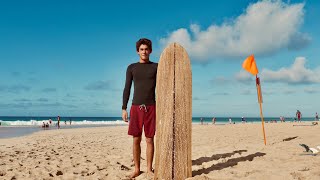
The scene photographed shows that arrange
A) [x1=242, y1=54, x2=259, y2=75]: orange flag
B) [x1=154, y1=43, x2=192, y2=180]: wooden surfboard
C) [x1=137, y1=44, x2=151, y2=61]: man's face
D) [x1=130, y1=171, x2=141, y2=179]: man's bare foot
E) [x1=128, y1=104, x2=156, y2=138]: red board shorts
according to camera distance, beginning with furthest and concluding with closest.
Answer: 1. [x1=242, y1=54, x2=259, y2=75]: orange flag
2. [x1=130, y1=171, x2=141, y2=179]: man's bare foot
3. [x1=137, y1=44, x2=151, y2=61]: man's face
4. [x1=128, y1=104, x2=156, y2=138]: red board shorts
5. [x1=154, y1=43, x2=192, y2=180]: wooden surfboard

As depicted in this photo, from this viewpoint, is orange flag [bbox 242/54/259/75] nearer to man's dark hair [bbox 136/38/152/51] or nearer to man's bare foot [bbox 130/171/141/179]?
man's dark hair [bbox 136/38/152/51]

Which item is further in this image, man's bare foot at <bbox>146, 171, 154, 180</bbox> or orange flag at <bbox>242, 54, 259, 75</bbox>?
orange flag at <bbox>242, 54, 259, 75</bbox>

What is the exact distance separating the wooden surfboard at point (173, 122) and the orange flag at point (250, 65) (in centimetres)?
430

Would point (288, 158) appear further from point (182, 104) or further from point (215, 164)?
point (182, 104)

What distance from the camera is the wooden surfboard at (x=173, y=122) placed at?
3.96 metres

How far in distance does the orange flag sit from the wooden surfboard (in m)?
4.30

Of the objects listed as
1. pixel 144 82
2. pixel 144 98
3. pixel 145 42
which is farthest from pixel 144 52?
pixel 144 98

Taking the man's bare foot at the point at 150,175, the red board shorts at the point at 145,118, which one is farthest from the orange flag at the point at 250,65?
the man's bare foot at the point at 150,175

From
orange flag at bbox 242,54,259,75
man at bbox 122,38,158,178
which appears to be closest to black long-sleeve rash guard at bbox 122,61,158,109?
man at bbox 122,38,158,178

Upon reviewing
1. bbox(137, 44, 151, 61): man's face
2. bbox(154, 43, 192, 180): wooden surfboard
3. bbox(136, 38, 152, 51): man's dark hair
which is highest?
bbox(136, 38, 152, 51): man's dark hair

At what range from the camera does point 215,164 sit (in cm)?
534

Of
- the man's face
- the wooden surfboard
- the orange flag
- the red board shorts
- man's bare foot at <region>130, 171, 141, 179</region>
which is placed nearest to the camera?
the wooden surfboard

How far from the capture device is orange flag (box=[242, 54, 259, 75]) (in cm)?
792

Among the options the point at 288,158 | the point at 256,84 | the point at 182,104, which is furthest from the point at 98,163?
the point at 256,84
